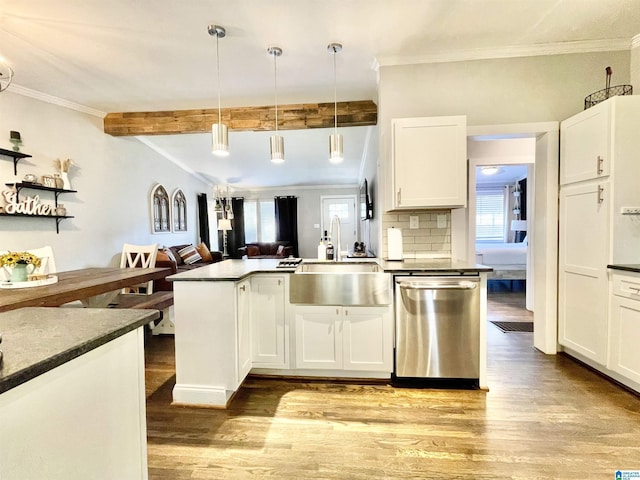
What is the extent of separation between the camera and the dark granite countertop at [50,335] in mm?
643

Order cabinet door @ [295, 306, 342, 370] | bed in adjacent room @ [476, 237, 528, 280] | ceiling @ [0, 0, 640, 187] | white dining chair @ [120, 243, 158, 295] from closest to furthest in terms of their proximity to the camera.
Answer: ceiling @ [0, 0, 640, 187] → cabinet door @ [295, 306, 342, 370] → white dining chair @ [120, 243, 158, 295] → bed in adjacent room @ [476, 237, 528, 280]

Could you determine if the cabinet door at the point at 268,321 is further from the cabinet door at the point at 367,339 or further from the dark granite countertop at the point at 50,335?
the dark granite countertop at the point at 50,335

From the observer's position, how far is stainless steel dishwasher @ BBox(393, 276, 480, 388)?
2.17 metres

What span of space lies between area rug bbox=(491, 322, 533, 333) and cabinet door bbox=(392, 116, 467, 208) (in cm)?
189

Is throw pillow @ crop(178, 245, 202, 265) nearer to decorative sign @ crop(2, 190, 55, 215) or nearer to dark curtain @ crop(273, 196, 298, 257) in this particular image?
decorative sign @ crop(2, 190, 55, 215)

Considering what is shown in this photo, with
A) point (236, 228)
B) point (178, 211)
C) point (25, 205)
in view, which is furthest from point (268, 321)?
point (236, 228)

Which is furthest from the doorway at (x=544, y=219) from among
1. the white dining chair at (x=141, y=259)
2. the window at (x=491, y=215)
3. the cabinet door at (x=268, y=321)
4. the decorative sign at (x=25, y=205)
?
the window at (x=491, y=215)

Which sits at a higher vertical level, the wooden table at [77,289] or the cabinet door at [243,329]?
the wooden table at [77,289]

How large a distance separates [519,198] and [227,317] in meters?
8.35

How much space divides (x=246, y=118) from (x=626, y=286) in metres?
4.04

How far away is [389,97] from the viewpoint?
2.71m

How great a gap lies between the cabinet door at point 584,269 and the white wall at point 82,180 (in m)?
5.50

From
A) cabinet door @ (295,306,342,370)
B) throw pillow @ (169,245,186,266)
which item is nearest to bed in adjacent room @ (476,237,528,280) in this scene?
cabinet door @ (295,306,342,370)

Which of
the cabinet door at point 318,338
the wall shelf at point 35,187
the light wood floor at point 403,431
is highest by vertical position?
the wall shelf at point 35,187
